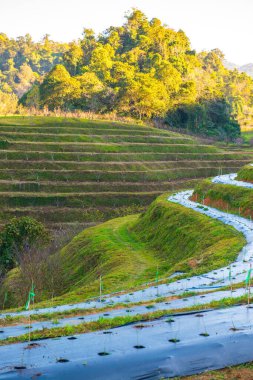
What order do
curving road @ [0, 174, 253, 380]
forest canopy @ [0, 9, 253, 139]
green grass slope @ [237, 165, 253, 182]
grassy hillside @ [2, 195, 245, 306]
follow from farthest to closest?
forest canopy @ [0, 9, 253, 139], green grass slope @ [237, 165, 253, 182], grassy hillside @ [2, 195, 245, 306], curving road @ [0, 174, 253, 380]

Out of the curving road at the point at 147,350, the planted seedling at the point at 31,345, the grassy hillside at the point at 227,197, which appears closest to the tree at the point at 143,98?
the grassy hillside at the point at 227,197

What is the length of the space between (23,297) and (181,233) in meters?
10.6

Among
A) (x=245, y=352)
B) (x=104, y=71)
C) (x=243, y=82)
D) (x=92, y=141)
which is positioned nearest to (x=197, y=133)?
(x=104, y=71)

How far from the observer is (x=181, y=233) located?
109 ft

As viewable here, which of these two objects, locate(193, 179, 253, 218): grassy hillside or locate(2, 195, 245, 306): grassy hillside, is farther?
locate(193, 179, 253, 218): grassy hillside

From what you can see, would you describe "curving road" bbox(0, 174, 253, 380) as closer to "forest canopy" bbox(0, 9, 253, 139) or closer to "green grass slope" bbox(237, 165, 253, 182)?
"green grass slope" bbox(237, 165, 253, 182)

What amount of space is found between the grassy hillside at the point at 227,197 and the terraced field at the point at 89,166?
1263 cm

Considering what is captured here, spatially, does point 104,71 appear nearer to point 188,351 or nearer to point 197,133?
point 197,133

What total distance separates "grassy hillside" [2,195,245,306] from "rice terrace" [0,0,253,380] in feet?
0.44

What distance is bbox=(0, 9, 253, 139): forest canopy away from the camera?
93250 millimetres

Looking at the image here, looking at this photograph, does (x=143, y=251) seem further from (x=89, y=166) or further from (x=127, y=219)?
(x=89, y=166)

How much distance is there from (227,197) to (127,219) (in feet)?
38.0

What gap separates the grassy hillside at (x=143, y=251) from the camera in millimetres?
24484

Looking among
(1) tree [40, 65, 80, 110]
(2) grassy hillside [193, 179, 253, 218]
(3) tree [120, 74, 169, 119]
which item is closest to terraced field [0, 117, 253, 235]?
(3) tree [120, 74, 169, 119]
